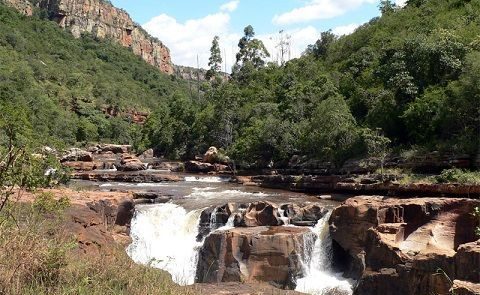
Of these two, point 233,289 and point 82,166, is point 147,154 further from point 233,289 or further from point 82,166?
point 233,289

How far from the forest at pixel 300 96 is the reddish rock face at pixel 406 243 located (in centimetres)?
795

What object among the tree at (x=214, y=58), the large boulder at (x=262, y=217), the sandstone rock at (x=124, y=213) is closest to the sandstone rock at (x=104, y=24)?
the tree at (x=214, y=58)

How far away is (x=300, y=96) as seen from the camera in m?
40.8

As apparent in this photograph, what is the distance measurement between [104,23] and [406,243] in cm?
13635

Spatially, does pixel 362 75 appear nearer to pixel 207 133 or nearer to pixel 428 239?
pixel 207 133

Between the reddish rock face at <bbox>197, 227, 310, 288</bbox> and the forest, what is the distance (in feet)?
28.2

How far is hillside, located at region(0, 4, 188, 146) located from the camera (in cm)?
5366

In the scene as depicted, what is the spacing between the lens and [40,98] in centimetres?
5431

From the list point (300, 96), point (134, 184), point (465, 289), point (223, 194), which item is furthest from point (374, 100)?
point (465, 289)

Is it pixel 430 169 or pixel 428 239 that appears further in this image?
pixel 430 169

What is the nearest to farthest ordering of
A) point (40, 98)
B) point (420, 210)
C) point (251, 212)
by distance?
point (420, 210), point (251, 212), point (40, 98)

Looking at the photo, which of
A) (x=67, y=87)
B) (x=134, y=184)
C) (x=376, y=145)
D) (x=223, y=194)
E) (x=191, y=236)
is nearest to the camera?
(x=191, y=236)

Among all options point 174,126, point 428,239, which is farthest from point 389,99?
point 174,126

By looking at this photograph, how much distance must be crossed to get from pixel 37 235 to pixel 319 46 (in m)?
59.0
